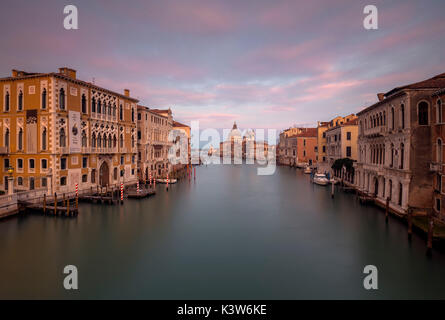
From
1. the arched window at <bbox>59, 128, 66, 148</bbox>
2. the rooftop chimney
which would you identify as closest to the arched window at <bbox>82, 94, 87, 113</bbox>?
the rooftop chimney

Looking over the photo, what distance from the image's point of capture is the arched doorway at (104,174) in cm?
2748

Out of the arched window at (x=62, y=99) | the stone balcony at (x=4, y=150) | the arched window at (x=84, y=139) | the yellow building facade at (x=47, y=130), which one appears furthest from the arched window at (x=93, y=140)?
the stone balcony at (x=4, y=150)

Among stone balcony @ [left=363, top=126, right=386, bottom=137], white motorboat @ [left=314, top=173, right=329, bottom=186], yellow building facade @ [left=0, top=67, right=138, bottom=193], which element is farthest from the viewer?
white motorboat @ [left=314, top=173, right=329, bottom=186]

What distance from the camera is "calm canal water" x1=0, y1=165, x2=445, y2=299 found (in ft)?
30.9

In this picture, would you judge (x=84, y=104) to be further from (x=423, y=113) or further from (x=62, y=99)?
(x=423, y=113)

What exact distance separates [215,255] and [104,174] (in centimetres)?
2045

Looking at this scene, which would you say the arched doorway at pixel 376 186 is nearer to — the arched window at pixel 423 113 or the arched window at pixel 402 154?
the arched window at pixel 402 154

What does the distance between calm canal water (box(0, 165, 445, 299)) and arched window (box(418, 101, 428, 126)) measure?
6.96 m

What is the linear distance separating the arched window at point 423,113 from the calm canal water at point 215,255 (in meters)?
6.96

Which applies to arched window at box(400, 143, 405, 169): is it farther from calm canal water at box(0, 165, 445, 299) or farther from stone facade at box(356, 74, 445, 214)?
calm canal water at box(0, 165, 445, 299)

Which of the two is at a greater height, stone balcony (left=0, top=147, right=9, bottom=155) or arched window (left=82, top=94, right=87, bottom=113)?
arched window (left=82, top=94, right=87, bottom=113)

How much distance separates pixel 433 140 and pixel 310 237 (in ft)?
32.3

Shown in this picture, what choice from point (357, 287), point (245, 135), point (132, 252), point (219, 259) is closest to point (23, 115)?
point (132, 252)

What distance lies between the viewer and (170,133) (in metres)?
49.0
